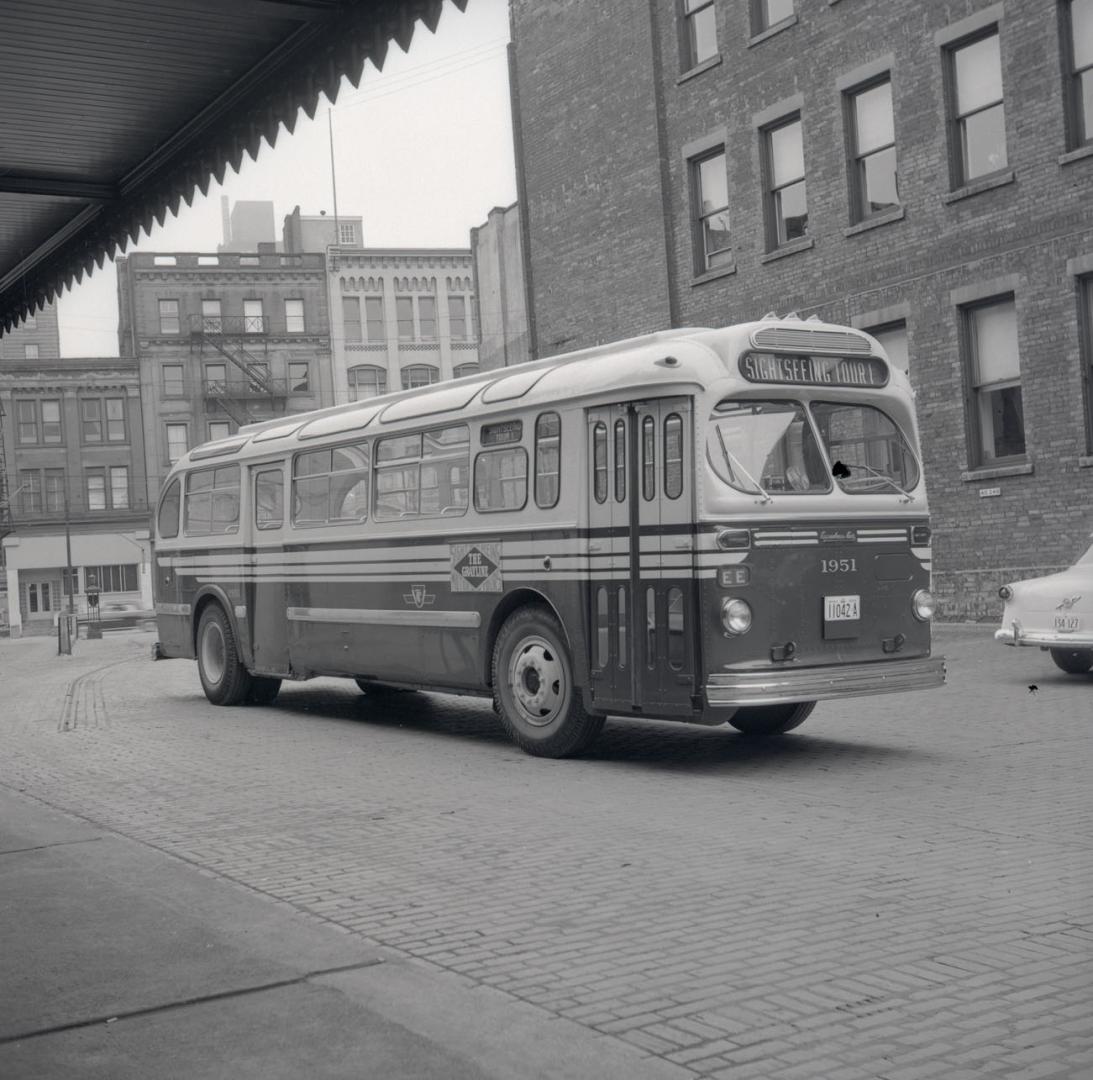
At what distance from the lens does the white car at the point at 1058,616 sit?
580 inches

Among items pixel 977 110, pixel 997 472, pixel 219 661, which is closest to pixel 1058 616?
pixel 997 472

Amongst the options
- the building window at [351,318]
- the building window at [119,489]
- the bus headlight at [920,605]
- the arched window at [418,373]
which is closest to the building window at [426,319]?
the arched window at [418,373]

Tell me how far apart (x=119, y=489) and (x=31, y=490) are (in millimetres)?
3892

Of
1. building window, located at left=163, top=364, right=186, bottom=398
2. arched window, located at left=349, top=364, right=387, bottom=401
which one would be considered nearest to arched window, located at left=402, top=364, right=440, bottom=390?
arched window, located at left=349, top=364, right=387, bottom=401

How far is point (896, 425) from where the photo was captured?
1168cm

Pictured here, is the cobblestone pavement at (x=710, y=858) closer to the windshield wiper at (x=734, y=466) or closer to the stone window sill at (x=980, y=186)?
the windshield wiper at (x=734, y=466)

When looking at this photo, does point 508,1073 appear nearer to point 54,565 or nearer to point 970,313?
point 970,313

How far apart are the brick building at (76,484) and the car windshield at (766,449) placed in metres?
63.8

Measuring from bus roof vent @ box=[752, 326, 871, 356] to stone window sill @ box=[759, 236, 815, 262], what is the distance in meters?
13.9

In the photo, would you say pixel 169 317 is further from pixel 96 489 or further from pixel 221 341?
pixel 96 489

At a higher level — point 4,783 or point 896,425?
point 896,425

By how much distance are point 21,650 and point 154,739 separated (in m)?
28.7

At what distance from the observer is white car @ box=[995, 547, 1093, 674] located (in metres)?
14.7

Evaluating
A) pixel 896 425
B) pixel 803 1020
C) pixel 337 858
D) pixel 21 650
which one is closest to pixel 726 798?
pixel 337 858
